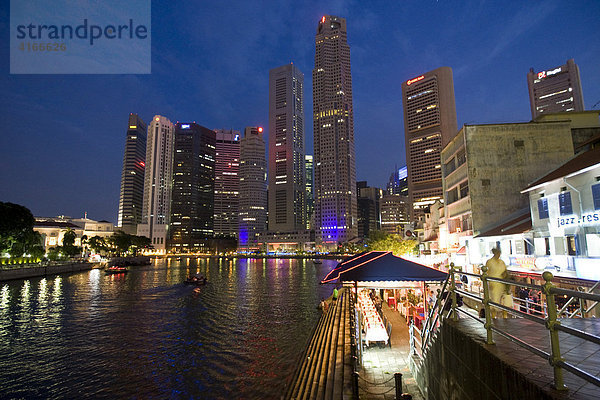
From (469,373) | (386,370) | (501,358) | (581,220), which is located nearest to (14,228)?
(386,370)

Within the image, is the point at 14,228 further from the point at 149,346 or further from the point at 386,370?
the point at 386,370

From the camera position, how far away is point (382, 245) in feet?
226

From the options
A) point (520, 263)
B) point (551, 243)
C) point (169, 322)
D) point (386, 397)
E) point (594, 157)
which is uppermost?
point (594, 157)

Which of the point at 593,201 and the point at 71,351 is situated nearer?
the point at 593,201

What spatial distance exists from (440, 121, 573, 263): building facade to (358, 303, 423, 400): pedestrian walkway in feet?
72.2

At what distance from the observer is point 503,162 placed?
33188 millimetres

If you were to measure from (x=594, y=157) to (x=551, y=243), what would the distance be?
21.9 ft

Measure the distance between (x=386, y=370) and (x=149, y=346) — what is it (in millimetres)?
17626

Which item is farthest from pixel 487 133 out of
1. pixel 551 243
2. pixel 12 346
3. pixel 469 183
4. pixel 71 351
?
pixel 12 346

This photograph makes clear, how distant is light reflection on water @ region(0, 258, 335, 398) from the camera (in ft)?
52.9

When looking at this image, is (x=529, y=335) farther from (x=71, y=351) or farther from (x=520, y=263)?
(x=71, y=351)

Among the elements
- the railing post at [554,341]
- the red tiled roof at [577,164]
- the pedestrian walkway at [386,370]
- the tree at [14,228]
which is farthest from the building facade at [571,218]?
the tree at [14,228]

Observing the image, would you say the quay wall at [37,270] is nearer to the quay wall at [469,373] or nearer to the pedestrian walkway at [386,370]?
the pedestrian walkway at [386,370]

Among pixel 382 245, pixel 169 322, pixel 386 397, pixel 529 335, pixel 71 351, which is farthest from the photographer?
pixel 382 245
